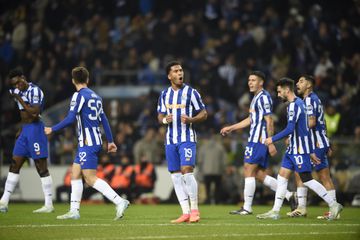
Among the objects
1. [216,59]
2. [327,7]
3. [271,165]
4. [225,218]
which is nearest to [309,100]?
[225,218]

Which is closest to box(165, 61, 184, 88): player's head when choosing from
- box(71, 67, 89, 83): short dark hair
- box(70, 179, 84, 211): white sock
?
box(71, 67, 89, 83): short dark hair

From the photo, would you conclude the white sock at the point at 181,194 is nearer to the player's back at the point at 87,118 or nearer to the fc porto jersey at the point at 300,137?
the player's back at the point at 87,118

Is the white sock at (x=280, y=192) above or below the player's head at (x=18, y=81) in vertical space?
below

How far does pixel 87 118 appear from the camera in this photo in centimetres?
1334

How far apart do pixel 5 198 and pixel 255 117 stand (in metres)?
4.67

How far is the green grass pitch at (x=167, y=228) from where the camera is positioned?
1095 cm

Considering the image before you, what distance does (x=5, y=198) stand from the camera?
50.0ft

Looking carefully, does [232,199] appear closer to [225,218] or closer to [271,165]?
[271,165]

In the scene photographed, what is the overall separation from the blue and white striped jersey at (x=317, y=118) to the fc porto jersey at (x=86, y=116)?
3.82m

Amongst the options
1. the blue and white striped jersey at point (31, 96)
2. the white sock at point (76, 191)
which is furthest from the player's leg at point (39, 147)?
the white sock at point (76, 191)

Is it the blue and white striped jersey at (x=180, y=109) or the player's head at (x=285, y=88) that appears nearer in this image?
the blue and white striped jersey at (x=180, y=109)

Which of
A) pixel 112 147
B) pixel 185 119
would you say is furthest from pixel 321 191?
pixel 112 147

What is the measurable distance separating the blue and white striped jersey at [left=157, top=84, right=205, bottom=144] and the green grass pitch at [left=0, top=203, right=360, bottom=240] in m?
1.32

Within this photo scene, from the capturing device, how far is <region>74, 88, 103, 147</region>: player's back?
13273 mm
